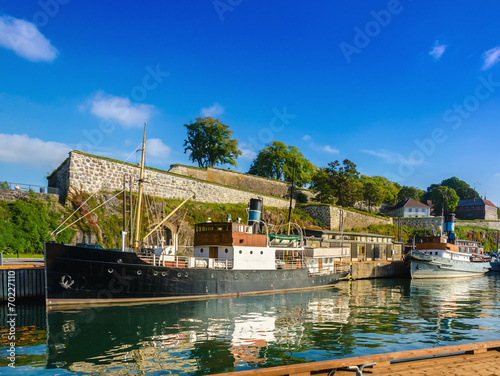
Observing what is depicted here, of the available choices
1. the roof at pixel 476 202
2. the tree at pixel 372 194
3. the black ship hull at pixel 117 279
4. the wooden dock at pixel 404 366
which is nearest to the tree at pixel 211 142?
the tree at pixel 372 194

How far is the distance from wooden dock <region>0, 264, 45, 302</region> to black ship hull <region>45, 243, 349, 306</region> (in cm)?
267

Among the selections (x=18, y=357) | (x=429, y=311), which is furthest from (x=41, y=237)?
(x=429, y=311)

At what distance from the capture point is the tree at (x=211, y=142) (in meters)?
64.3

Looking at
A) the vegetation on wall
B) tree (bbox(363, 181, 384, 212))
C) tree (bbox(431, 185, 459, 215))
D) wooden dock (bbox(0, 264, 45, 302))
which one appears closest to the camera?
wooden dock (bbox(0, 264, 45, 302))

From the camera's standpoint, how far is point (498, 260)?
198 feet

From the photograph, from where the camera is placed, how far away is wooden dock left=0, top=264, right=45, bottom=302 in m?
19.8

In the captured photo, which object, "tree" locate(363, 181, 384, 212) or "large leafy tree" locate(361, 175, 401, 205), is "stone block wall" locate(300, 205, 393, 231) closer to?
"tree" locate(363, 181, 384, 212)

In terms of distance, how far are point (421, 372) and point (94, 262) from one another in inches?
655

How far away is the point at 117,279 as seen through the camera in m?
19.9

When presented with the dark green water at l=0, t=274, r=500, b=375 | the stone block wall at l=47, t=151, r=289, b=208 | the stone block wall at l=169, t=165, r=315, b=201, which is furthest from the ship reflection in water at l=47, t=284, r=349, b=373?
the stone block wall at l=169, t=165, r=315, b=201

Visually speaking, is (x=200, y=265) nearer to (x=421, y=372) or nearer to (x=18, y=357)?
(x=18, y=357)

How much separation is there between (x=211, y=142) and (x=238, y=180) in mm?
10507

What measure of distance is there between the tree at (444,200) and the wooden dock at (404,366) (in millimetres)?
91779

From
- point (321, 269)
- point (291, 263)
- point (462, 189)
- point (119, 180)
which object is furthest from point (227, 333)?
point (462, 189)
